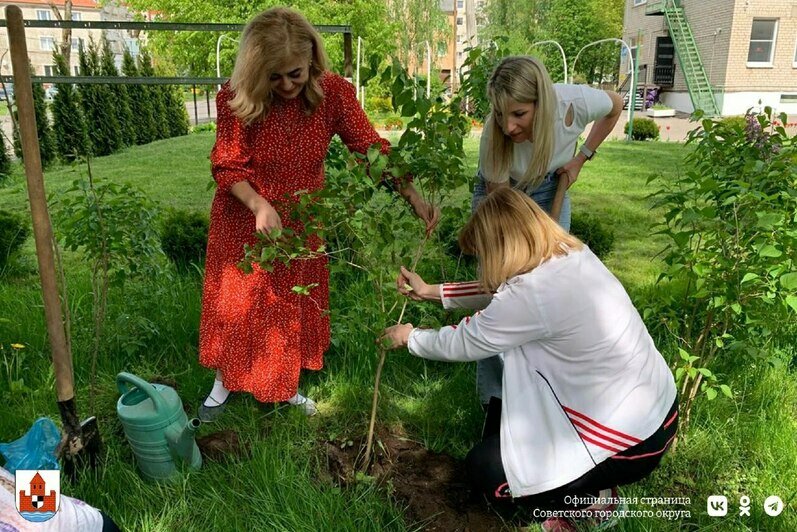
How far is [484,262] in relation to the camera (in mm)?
1780

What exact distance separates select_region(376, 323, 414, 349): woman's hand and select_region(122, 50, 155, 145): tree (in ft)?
42.9

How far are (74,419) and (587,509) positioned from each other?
169 cm

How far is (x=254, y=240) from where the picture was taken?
7.44ft

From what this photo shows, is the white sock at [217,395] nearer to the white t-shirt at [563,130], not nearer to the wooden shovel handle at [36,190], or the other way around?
the wooden shovel handle at [36,190]

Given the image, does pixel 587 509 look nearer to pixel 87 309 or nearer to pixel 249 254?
pixel 249 254

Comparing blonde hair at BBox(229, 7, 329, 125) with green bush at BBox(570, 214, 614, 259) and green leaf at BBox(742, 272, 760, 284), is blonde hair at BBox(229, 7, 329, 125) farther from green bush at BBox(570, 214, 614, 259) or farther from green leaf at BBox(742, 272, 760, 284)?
green bush at BBox(570, 214, 614, 259)

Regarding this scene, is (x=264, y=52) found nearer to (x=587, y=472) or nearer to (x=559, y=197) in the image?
(x=559, y=197)

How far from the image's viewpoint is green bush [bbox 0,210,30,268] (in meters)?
4.22

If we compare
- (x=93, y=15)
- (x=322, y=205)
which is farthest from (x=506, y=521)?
(x=93, y=15)

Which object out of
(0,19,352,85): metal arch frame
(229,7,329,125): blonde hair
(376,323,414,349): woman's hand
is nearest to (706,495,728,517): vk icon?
(376,323,414,349): woman's hand

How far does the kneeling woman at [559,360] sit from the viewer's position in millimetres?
1688

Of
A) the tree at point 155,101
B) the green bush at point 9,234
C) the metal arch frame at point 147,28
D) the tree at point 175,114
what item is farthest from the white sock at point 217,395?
the tree at point 175,114

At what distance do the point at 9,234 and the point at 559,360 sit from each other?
407 centimetres

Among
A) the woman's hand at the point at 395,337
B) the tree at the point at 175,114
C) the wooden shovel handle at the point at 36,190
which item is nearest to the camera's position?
the wooden shovel handle at the point at 36,190
